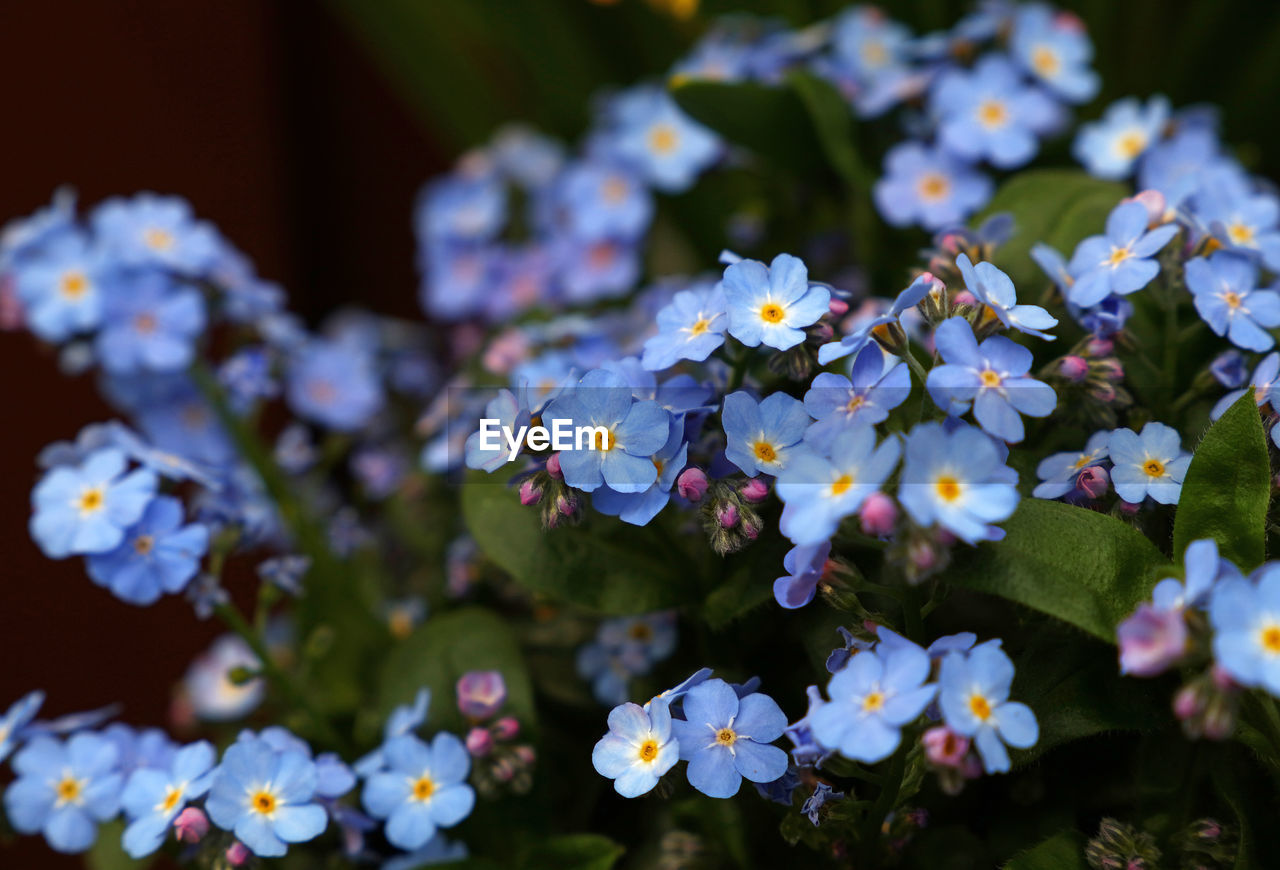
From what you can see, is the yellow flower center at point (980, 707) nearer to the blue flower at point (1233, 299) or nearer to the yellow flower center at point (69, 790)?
the blue flower at point (1233, 299)

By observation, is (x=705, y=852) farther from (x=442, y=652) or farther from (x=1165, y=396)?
(x=1165, y=396)

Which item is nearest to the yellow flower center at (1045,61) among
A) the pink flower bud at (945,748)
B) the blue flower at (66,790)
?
the pink flower bud at (945,748)

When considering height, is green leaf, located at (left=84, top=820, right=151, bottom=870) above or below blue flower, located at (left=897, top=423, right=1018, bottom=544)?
below

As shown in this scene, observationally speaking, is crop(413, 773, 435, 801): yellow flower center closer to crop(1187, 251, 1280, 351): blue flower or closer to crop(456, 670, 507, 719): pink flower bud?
crop(456, 670, 507, 719): pink flower bud

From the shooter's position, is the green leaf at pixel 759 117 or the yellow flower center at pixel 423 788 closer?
the yellow flower center at pixel 423 788

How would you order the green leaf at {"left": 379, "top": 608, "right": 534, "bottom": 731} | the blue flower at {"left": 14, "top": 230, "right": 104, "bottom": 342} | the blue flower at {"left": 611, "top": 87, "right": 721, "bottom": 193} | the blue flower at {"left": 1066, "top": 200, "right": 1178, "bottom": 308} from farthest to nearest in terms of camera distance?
the blue flower at {"left": 611, "top": 87, "right": 721, "bottom": 193}
the blue flower at {"left": 14, "top": 230, "right": 104, "bottom": 342}
the green leaf at {"left": 379, "top": 608, "right": 534, "bottom": 731}
the blue flower at {"left": 1066, "top": 200, "right": 1178, "bottom": 308}

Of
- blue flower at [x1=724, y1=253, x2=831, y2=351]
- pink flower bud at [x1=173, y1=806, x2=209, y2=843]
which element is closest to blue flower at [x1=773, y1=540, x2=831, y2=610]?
blue flower at [x1=724, y1=253, x2=831, y2=351]
